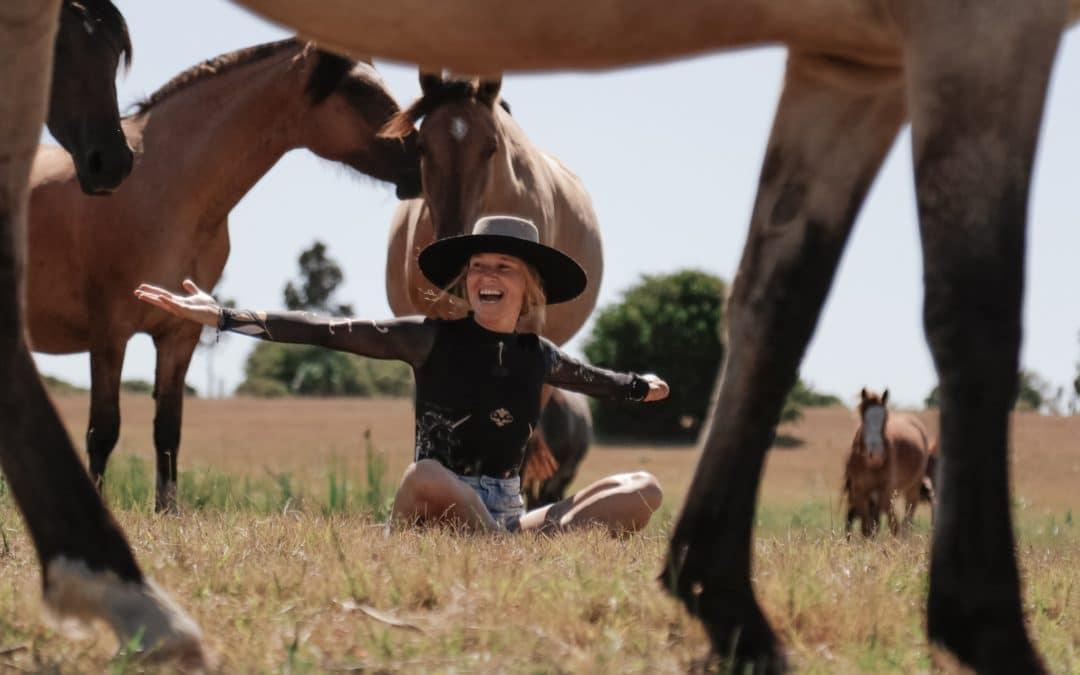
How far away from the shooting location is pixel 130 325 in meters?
7.33

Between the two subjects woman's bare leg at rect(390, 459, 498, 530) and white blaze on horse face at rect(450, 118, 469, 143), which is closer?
woman's bare leg at rect(390, 459, 498, 530)

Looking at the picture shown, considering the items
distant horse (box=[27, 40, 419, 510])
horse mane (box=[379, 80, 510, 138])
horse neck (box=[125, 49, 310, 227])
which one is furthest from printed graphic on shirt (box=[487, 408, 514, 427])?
horse neck (box=[125, 49, 310, 227])

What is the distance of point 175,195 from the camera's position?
7535mm

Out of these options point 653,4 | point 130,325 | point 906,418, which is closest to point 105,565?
point 653,4

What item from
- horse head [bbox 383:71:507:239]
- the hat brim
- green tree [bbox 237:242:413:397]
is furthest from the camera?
green tree [bbox 237:242:413:397]

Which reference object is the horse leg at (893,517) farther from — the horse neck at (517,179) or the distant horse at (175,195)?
the distant horse at (175,195)

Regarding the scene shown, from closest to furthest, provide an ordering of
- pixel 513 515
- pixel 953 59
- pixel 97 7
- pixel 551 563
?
pixel 953 59, pixel 551 563, pixel 513 515, pixel 97 7

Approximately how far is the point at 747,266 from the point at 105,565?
1461 millimetres

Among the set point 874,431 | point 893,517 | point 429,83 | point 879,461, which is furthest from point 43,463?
point 879,461

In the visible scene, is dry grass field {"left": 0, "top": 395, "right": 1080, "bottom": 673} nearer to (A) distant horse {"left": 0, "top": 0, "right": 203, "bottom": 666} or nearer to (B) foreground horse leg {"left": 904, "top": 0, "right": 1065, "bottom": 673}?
(A) distant horse {"left": 0, "top": 0, "right": 203, "bottom": 666}

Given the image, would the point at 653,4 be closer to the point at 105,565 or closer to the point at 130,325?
the point at 105,565

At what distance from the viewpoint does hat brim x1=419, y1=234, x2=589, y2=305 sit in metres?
4.70

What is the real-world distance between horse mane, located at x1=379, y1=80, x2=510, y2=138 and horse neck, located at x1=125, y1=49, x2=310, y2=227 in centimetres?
181

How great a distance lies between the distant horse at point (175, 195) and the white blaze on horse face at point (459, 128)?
148 centimetres
